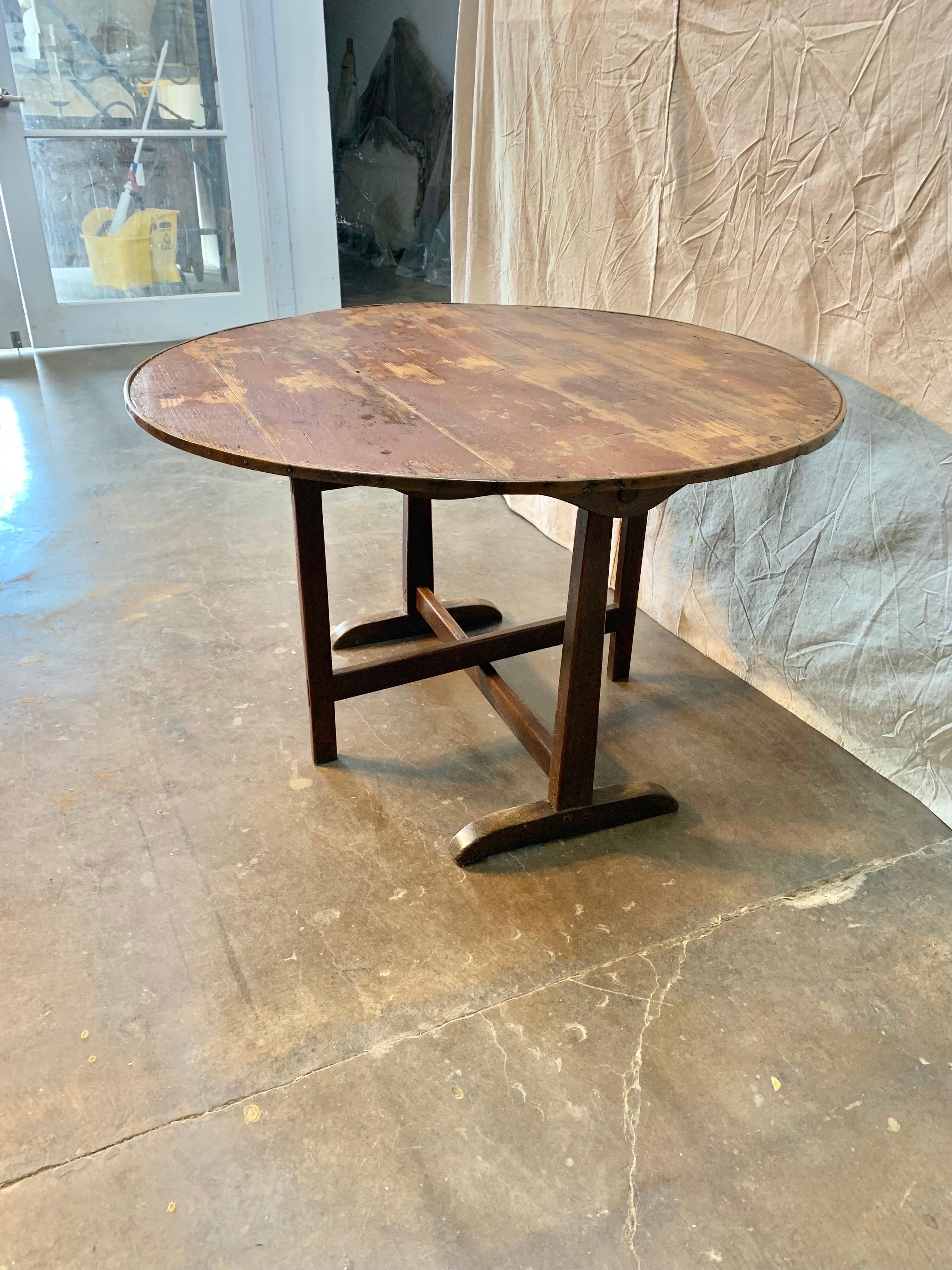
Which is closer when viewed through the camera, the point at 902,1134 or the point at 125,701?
the point at 902,1134

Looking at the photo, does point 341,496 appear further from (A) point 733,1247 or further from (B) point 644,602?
(A) point 733,1247

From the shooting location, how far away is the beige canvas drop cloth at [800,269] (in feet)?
5.21

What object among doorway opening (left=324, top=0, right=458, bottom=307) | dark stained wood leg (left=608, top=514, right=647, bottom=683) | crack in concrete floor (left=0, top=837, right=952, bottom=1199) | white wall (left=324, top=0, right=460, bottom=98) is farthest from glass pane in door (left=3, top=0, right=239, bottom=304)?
crack in concrete floor (left=0, top=837, right=952, bottom=1199)

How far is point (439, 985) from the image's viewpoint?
4.54 feet

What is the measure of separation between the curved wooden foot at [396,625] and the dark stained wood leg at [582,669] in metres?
0.69

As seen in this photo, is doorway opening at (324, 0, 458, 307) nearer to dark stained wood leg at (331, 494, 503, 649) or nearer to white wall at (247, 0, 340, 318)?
white wall at (247, 0, 340, 318)

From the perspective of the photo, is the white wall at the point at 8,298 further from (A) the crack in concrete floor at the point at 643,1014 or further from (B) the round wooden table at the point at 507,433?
(A) the crack in concrete floor at the point at 643,1014

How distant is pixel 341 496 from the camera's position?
10.5ft

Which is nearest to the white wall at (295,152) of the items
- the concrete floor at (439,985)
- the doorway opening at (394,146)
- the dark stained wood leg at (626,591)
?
the doorway opening at (394,146)

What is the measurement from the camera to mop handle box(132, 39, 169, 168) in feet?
13.8

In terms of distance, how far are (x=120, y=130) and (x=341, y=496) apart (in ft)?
7.88

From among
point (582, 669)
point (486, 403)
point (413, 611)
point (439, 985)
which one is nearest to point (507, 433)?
Answer: point (486, 403)

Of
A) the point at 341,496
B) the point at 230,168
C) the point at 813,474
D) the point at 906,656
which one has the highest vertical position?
the point at 230,168

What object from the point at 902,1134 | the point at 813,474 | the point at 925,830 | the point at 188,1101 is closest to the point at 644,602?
the point at 813,474
